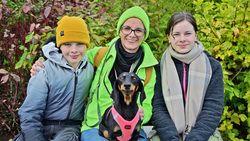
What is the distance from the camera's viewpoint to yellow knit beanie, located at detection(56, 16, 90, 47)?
2.52m

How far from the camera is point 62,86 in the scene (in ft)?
8.39

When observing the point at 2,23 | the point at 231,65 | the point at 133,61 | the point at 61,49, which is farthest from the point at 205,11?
the point at 2,23

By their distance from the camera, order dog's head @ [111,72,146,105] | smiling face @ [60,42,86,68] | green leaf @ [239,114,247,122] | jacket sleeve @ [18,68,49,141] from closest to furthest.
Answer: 1. dog's head @ [111,72,146,105]
2. jacket sleeve @ [18,68,49,141]
3. smiling face @ [60,42,86,68]
4. green leaf @ [239,114,247,122]

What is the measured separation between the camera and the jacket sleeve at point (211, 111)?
2.38 metres

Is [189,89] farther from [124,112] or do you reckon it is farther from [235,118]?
[235,118]

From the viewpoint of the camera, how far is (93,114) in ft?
8.81

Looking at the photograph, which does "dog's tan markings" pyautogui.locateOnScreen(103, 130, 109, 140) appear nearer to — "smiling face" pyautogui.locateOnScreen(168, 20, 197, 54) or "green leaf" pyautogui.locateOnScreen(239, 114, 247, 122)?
"smiling face" pyautogui.locateOnScreen(168, 20, 197, 54)

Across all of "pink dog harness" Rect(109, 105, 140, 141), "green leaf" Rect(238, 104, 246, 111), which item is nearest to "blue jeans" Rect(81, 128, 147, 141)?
"pink dog harness" Rect(109, 105, 140, 141)

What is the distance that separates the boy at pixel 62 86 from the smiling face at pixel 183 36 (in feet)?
3.33

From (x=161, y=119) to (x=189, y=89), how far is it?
46 centimetres

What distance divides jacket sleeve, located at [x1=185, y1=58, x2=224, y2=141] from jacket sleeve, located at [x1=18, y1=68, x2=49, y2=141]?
5.10 feet

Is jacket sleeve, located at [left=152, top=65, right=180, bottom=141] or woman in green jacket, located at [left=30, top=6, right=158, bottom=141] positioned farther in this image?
woman in green jacket, located at [left=30, top=6, right=158, bottom=141]

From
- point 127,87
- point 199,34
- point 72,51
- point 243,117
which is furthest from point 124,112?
point 243,117

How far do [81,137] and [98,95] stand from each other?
51cm
